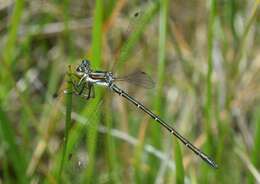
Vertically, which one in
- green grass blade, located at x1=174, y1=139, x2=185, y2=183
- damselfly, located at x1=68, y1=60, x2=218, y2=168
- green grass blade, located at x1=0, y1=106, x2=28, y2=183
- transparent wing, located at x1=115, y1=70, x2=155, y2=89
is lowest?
green grass blade, located at x1=174, y1=139, x2=185, y2=183

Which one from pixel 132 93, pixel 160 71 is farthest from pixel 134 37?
pixel 132 93

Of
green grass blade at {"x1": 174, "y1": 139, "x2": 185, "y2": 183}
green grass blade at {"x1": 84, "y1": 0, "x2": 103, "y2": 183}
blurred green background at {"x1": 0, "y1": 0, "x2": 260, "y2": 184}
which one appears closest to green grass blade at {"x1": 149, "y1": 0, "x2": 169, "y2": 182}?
blurred green background at {"x1": 0, "y1": 0, "x2": 260, "y2": 184}

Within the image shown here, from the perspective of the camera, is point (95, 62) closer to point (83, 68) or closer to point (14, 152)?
point (83, 68)

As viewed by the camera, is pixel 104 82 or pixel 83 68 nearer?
pixel 83 68

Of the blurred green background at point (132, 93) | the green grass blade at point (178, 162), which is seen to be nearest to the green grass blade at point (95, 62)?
the blurred green background at point (132, 93)

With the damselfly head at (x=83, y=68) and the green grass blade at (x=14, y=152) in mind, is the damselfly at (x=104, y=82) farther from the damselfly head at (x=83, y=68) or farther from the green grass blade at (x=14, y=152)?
the green grass blade at (x=14, y=152)

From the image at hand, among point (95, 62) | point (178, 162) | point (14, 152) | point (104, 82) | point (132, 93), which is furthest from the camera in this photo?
point (132, 93)

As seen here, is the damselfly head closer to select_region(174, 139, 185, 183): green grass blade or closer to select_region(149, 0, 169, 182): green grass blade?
select_region(149, 0, 169, 182): green grass blade

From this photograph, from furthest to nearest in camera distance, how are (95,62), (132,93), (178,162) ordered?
(132,93) → (95,62) → (178,162)

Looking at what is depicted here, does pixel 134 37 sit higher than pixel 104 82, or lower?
higher
